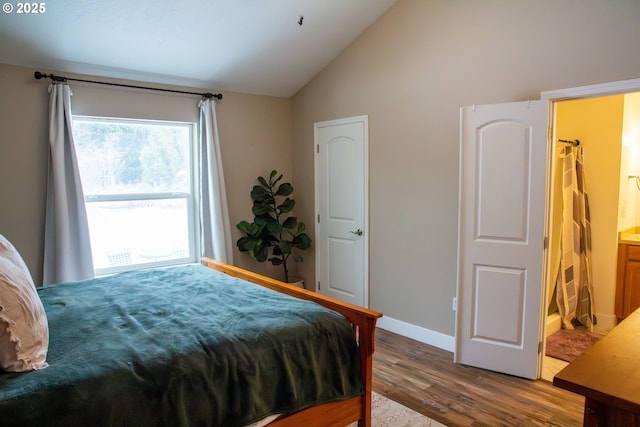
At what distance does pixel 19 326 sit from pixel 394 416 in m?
2.02

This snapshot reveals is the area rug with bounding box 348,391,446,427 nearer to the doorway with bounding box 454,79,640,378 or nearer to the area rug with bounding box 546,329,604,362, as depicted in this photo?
the doorway with bounding box 454,79,640,378

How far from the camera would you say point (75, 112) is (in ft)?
11.5

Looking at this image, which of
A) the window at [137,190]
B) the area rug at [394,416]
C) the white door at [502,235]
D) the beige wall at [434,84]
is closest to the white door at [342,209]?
the beige wall at [434,84]

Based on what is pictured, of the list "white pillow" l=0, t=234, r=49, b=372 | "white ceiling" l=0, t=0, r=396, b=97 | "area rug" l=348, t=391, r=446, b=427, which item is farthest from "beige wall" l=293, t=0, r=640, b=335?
"white pillow" l=0, t=234, r=49, b=372

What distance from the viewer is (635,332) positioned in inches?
59.2

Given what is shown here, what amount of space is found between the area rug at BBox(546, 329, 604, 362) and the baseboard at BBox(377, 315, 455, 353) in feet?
2.66

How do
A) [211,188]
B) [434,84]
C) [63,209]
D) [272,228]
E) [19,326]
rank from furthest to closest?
[272,228]
[211,188]
[434,84]
[63,209]
[19,326]

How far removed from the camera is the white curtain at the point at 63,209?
130 inches

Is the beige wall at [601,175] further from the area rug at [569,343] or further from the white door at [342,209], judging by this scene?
the white door at [342,209]

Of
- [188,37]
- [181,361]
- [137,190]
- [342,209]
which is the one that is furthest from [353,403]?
[188,37]

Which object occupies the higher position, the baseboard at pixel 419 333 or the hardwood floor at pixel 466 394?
the baseboard at pixel 419 333

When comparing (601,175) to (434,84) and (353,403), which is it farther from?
(353,403)

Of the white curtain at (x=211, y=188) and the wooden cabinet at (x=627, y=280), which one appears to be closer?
the wooden cabinet at (x=627, y=280)

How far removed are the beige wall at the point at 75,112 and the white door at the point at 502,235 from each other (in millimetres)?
2421
